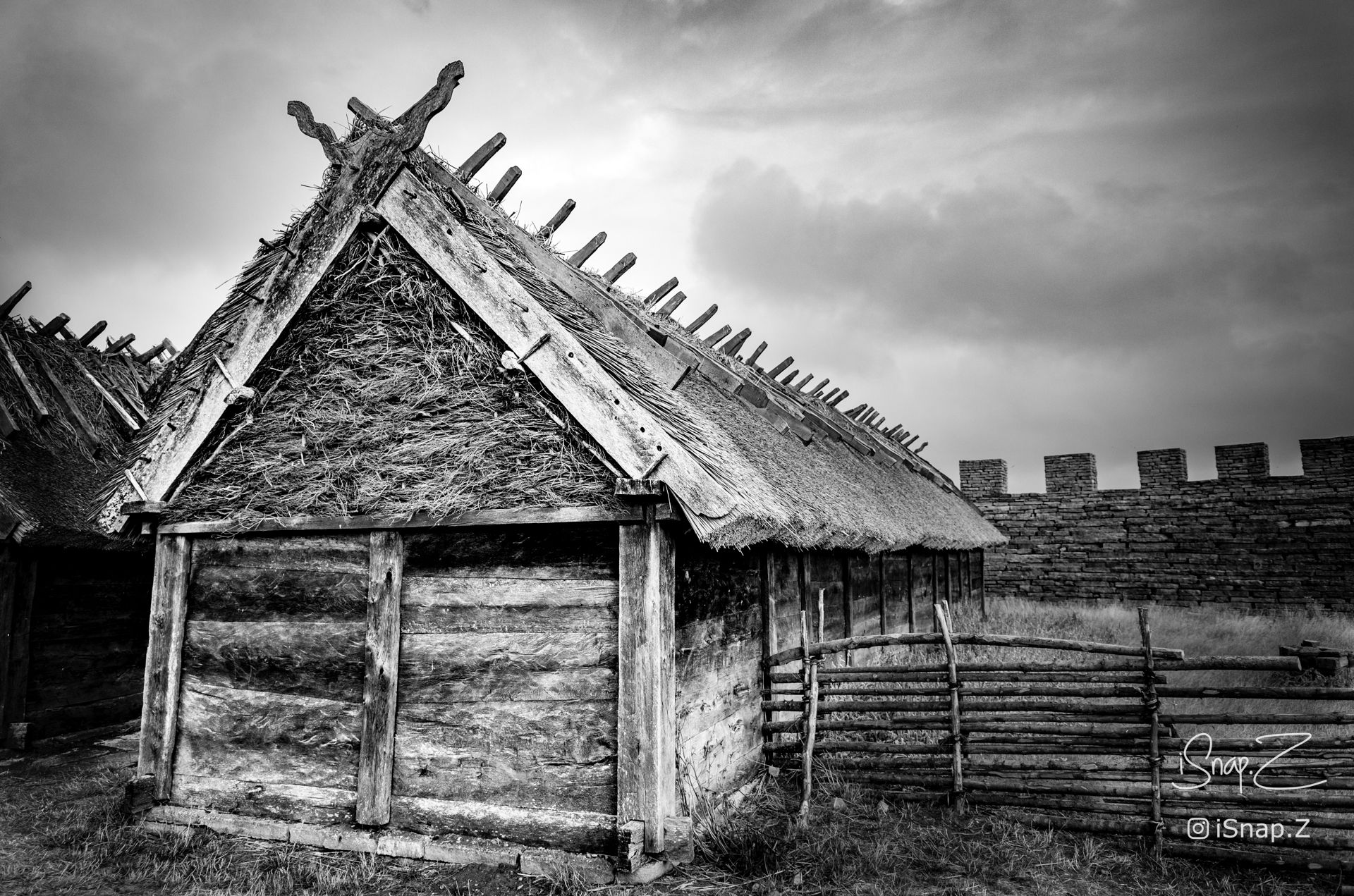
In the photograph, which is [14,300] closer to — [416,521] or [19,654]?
[19,654]

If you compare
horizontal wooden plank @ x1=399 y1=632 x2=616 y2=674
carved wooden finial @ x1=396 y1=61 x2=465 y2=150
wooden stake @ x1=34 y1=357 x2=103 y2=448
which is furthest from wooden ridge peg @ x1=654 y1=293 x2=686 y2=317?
wooden stake @ x1=34 y1=357 x2=103 y2=448

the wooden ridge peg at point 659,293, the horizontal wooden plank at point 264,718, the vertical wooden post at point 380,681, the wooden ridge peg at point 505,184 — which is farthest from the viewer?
the wooden ridge peg at point 659,293

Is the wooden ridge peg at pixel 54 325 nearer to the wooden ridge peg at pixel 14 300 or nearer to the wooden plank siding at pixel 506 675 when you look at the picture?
the wooden ridge peg at pixel 14 300

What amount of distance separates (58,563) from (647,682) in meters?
7.28

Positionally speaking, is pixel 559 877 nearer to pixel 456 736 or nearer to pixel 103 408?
pixel 456 736

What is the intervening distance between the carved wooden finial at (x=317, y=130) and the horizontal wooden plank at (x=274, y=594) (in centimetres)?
293

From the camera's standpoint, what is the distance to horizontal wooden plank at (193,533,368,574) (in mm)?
5363

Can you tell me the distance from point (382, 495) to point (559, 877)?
2501mm

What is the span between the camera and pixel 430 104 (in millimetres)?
5520

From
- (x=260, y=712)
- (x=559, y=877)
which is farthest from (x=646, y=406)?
(x=260, y=712)

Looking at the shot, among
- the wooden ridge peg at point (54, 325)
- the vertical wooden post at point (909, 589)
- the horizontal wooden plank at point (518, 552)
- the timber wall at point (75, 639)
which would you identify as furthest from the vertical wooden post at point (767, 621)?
the wooden ridge peg at point (54, 325)

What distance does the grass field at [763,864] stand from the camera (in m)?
4.53

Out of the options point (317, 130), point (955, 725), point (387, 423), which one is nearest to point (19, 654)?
point (387, 423)

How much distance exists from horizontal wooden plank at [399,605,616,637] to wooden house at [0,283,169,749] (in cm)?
386
